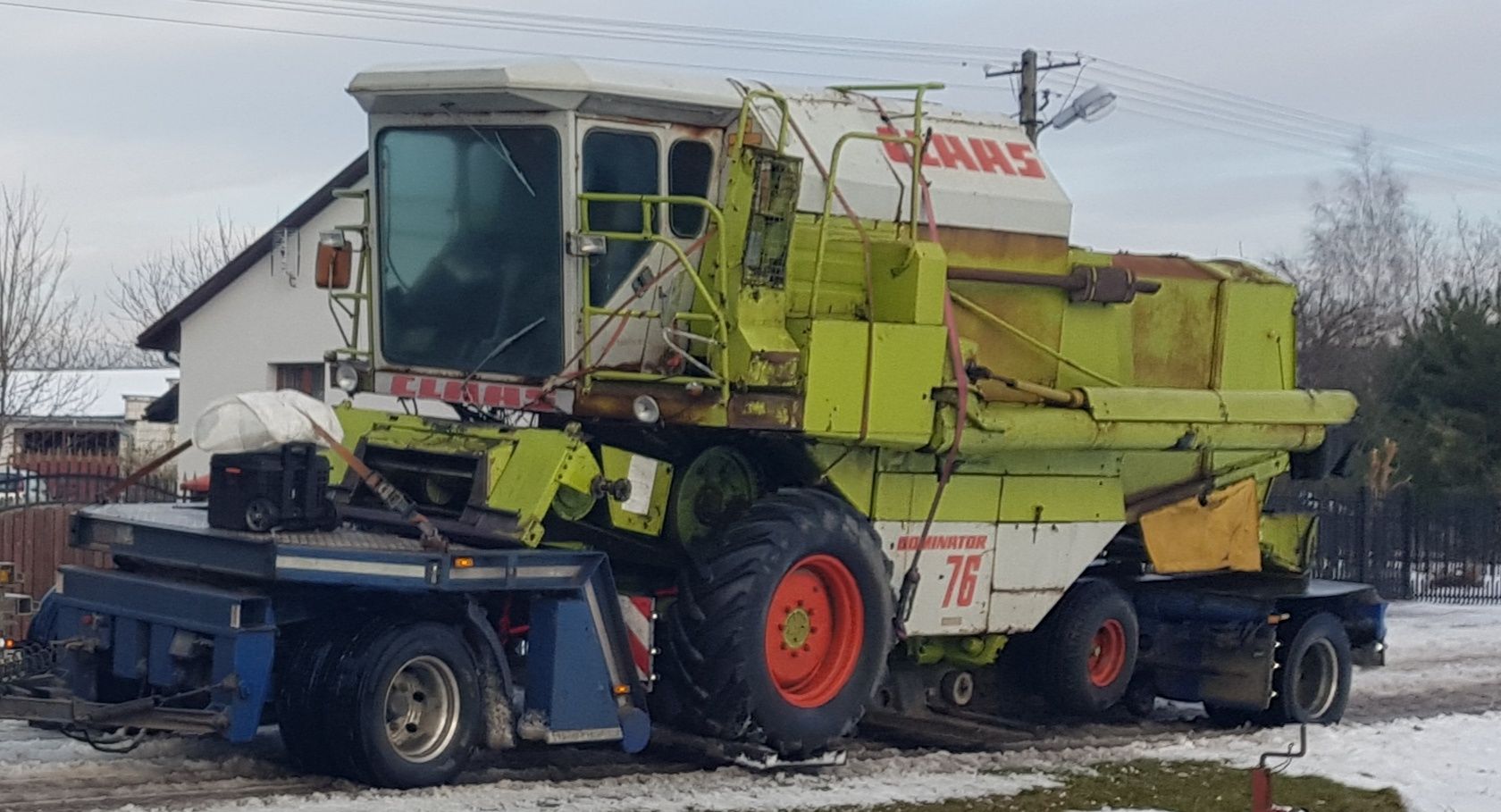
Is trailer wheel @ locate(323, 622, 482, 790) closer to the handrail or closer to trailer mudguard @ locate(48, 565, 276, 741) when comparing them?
trailer mudguard @ locate(48, 565, 276, 741)

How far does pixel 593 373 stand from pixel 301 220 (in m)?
23.2

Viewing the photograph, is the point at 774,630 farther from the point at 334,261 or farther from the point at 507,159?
the point at 334,261

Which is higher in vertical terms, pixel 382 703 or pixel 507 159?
pixel 507 159

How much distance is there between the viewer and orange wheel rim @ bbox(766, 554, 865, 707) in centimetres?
1170

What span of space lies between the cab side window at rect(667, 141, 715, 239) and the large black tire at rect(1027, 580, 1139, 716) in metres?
4.37

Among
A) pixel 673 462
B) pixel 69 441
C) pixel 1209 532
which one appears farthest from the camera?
pixel 69 441

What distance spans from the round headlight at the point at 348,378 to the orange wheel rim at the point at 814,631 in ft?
10.4

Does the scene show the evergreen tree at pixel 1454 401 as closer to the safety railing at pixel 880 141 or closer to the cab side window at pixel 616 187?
the safety railing at pixel 880 141

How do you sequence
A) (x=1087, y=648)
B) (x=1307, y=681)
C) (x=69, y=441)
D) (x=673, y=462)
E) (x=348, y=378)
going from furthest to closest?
(x=69, y=441) < (x=1307, y=681) < (x=1087, y=648) < (x=348, y=378) < (x=673, y=462)

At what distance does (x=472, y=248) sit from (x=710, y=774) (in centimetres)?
351

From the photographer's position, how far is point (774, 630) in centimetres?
1167

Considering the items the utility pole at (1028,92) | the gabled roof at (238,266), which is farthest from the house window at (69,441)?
the utility pole at (1028,92)

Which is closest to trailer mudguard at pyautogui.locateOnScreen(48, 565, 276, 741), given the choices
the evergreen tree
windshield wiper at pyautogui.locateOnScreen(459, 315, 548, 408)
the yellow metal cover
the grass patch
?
windshield wiper at pyautogui.locateOnScreen(459, 315, 548, 408)

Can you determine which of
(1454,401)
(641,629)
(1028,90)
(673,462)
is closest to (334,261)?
(673,462)
